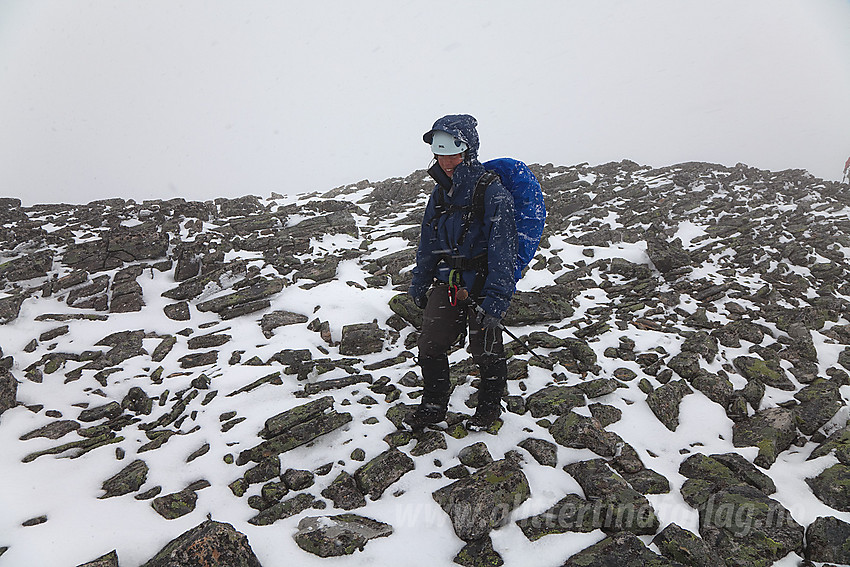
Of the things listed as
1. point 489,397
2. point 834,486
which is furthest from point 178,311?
point 834,486

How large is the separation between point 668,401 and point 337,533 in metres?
4.98

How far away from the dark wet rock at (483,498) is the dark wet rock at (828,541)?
251cm

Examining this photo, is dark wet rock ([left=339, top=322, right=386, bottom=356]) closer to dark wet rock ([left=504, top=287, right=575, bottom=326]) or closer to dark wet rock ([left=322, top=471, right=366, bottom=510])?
dark wet rock ([left=504, top=287, right=575, bottom=326])

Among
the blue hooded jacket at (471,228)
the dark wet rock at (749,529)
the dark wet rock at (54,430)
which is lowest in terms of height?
the dark wet rock at (749,529)

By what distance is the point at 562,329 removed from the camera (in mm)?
7992

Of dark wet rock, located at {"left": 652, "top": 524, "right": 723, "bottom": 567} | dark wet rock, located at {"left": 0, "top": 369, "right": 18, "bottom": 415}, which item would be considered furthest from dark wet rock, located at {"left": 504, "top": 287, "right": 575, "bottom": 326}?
dark wet rock, located at {"left": 0, "top": 369, "right": 18, "bottom": 415}

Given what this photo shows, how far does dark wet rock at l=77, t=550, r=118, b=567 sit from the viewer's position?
10.4 ft

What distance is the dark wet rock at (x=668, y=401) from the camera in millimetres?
5562

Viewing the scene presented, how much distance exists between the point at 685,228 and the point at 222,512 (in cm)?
1691

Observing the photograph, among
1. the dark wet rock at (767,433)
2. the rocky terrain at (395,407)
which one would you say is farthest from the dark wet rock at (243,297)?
the dark wet rock at (767,433)

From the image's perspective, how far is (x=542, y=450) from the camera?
15.3ft

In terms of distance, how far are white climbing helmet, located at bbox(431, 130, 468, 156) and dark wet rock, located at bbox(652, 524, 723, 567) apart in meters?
4.31

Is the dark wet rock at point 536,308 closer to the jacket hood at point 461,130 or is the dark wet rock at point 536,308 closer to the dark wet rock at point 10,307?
the jacket hood at point 461,130

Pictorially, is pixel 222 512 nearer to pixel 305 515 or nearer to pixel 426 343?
pixel 305 515
